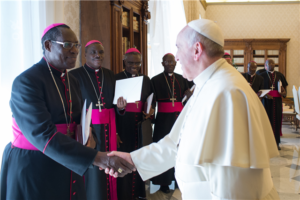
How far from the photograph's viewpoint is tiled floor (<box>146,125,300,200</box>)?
3612 mm

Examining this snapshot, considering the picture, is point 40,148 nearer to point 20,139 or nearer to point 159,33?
point 20,139

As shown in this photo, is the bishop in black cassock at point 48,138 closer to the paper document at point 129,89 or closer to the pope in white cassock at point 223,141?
the pope in white cassock at point 223,141

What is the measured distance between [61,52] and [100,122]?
1142mm

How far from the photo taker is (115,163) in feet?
5.94

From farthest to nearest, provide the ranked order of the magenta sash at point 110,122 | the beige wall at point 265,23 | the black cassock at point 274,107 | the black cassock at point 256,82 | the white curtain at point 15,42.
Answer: the beige wall at point 265,23 → the black cassock at point 274,107 → the black cassock at point 256,82 → the magenta sash at point 110,122 → the white curtain at point 15,42

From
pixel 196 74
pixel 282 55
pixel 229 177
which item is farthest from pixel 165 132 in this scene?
Result: pixel 282 55

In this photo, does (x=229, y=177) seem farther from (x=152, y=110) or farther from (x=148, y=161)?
(x=152, y=110)

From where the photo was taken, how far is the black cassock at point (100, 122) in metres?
2.66

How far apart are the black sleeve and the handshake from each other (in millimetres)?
136

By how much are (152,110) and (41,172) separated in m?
2.02

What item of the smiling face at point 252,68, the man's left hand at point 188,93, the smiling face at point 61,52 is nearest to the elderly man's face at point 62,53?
the smiling face at point 61,52

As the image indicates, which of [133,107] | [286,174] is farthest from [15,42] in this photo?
[286,174]

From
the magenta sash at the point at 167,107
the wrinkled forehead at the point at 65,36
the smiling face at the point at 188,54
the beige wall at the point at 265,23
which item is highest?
the beige wall at the point at 265,23

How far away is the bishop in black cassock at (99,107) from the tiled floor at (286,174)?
1056mm
